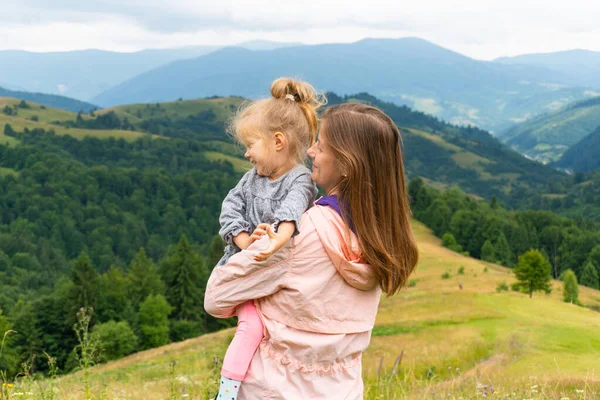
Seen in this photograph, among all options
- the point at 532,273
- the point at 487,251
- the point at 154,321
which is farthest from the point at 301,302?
the point at 487,251

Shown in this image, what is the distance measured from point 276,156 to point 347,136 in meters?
0.43

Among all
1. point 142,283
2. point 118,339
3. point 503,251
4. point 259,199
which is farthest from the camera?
point 503,251

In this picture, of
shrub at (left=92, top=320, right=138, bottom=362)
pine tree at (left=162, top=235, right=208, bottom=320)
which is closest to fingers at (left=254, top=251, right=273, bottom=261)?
shrub at (left=92, top=320, right=138, bottom=362)

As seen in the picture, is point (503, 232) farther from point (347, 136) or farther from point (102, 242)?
point (347, 136)

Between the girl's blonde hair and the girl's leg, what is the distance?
0.94 m

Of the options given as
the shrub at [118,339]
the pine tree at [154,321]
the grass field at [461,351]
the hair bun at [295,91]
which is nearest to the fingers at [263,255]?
the hair bun at [295,91]

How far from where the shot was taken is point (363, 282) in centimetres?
312

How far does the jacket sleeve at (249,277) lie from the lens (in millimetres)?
2918

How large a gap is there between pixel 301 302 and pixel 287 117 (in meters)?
1.04

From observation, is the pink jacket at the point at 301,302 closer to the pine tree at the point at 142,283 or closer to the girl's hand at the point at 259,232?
the girl's hand at the point at 259,232

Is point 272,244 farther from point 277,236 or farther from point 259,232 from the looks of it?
point 259,232

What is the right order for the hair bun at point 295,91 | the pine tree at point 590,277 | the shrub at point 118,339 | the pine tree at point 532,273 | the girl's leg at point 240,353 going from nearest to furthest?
the girl's leg at point 240,353
the hair bun at point 295,91
the pine tree at point 532,273
the shrub at point 118,339
the pine tree at point 590,277

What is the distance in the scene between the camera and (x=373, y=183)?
3.11m

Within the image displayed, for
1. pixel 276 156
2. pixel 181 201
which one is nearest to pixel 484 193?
pixel 181 201
